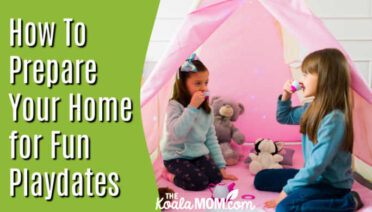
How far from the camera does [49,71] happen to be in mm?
1400

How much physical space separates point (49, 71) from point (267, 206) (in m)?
0.98

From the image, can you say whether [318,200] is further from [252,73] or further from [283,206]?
[252,73]

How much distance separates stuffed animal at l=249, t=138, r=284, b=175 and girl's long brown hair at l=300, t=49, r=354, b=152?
0.55 m

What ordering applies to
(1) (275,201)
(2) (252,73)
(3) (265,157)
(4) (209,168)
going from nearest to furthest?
(1) (275,201) → (4) (209,168) → (3) (265,157) → (2) (252,73)

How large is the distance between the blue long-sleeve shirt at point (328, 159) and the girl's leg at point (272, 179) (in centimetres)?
22

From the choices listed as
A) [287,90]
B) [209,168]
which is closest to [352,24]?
[287,90]

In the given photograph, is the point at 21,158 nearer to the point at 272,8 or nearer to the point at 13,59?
the point at 13,59

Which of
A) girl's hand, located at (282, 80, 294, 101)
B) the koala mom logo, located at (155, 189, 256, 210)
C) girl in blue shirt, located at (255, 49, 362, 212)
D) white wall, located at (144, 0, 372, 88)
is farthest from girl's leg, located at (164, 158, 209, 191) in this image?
white wall, located at (144, 0, 372, 88)

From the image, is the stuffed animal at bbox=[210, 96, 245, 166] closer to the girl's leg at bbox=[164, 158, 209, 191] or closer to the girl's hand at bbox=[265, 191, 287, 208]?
the girl's leg at bbox=[164, 158, 209, 191]

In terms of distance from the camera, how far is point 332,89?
1413 mm

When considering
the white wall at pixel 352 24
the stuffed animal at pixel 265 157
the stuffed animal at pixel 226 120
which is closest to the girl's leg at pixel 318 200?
the stuffed animal at pixel 265 157

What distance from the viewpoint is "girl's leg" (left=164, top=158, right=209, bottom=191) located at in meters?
1.75

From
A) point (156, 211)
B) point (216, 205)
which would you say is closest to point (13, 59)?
point (156, 211)

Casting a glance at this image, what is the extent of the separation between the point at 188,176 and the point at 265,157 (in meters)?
0.47
